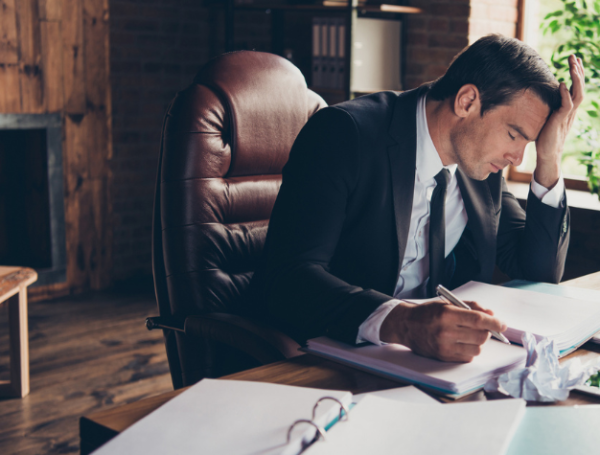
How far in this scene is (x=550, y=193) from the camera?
1468 mm

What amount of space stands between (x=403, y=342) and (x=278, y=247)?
0.35 meters

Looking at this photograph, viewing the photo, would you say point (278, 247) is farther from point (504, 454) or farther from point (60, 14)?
point (60, 14)

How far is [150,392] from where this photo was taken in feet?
8.00

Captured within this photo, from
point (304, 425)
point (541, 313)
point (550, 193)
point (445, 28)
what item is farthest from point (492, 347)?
point (445, 28)

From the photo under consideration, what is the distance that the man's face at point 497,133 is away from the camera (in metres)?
1.28

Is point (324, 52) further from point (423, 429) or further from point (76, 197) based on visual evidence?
point (423, 429)

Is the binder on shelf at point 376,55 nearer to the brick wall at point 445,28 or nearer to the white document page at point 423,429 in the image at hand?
the brick wall at point 445,28

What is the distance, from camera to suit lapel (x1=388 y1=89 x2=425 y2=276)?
→ 1.27 meters

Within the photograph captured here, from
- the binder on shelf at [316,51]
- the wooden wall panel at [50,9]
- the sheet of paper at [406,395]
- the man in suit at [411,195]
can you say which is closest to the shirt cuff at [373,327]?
the man in suit at [411,195]

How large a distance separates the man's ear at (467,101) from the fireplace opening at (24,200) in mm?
2642

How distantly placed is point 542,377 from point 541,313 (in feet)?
0.93

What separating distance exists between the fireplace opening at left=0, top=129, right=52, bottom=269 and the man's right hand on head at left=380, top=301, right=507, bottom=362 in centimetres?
290

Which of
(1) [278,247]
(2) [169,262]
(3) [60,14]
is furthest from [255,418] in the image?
(3) [60,14]

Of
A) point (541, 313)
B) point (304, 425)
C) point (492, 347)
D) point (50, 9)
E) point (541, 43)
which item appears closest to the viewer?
point (304, 425)
